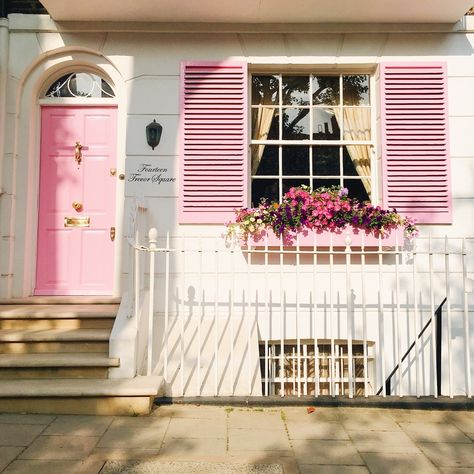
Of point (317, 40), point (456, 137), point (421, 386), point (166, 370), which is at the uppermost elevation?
point (317, 40)

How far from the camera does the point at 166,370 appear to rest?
154 inches

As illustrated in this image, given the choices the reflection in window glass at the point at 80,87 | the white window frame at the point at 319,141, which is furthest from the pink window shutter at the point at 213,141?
the reflection in window glass at the point at 80,87

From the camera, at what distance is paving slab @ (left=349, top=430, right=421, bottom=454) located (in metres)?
2.92

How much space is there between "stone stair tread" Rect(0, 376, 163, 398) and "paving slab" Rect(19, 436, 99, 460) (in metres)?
0.44

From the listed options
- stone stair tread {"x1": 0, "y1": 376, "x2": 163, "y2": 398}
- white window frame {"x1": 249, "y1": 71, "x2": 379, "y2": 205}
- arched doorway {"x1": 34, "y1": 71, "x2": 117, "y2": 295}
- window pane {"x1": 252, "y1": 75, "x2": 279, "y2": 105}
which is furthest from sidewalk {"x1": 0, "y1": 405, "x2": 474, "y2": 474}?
window pane {"x1": 252, "y1": 75, "x2": 279, "y2": 105}

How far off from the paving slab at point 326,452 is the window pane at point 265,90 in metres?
3.68

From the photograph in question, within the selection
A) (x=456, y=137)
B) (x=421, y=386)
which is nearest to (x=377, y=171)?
(x=456, y=137)

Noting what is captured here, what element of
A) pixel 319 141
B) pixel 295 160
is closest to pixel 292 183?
pixel 295 160

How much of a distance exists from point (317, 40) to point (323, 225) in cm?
210

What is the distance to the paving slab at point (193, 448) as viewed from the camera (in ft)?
9.20

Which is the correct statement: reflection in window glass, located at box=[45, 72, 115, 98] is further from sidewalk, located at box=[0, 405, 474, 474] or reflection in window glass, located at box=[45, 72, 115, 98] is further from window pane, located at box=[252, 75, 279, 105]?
sidewalk, located at box=[0, 405, 474, 474]

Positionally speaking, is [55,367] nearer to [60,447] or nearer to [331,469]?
[60,447]

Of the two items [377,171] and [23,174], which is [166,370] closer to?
[23,174]

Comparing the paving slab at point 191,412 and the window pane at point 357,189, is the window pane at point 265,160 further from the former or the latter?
the paving slab at point 191,412
